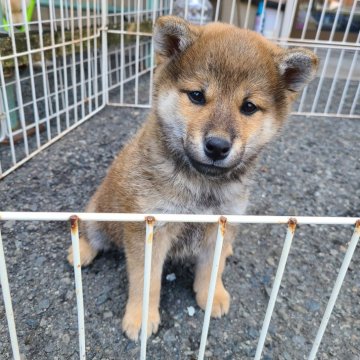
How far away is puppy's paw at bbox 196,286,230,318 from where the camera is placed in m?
2.04

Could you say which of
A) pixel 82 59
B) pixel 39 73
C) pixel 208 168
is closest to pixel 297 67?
pixel 208 168

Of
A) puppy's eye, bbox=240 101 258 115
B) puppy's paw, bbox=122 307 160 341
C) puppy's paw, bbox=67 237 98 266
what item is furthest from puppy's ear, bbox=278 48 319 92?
puppy's paw, bbox=67 237 98 266

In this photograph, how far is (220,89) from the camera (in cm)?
162

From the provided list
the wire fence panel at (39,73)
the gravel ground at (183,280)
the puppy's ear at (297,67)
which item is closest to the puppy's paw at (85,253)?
the gravel ground at (183,280)

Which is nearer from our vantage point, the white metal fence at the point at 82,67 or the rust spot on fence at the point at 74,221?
the rust spot on fence at the point at 74,221

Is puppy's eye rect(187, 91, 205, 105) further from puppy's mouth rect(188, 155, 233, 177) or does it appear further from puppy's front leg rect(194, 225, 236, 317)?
puppy's front leg rect(194, 225, 236, 317)

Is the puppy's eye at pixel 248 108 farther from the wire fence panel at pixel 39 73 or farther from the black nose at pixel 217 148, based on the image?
the wire fence panel at pixel 39 73

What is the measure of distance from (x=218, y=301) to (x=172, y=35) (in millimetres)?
1386

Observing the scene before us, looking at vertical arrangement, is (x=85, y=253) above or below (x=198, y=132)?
below

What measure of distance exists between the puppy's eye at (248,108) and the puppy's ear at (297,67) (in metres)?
0.23

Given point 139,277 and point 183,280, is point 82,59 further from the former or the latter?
point 139,277

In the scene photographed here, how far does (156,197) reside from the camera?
5.75 feet

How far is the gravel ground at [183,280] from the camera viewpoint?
1.86 metres

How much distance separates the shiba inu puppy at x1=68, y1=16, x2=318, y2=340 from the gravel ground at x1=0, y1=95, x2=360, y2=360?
185 millimetres
